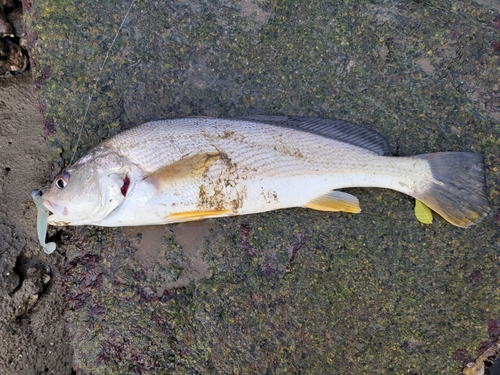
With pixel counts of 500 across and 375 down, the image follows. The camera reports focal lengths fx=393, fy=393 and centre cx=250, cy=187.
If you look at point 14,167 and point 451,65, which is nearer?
point 451,65

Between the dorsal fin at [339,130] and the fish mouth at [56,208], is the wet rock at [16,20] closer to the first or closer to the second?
the fish mouth at [56,208]

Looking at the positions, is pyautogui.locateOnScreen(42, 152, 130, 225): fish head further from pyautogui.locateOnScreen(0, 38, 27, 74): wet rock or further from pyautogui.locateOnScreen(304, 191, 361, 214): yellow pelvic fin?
pyautogui.locateOnScreen(0, 38, 27, 74): wet rock

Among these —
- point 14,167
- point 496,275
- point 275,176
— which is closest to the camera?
point 275,176

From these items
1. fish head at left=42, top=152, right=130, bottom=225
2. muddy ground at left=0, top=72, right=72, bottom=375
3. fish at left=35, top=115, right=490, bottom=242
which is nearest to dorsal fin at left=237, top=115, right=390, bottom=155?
fish at left=35, top=115, right=490, bottom=242

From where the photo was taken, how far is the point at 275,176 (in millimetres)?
2693

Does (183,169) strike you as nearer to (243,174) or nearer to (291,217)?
(243,174)

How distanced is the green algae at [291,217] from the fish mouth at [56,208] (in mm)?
393

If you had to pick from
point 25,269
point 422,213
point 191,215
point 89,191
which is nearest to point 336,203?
point 422,213

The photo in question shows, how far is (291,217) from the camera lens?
2939 millimetres

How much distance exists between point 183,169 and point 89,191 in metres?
0.62

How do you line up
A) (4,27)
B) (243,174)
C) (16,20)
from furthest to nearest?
(16,20) < (4,27) < (243,174)

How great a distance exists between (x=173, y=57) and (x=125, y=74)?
393 mm

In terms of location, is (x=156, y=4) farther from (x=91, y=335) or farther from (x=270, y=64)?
(x=91, y=335)

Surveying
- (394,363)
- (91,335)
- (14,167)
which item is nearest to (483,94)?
(394,363)
